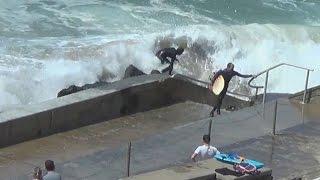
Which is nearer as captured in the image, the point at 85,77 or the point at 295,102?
the point at 295,102

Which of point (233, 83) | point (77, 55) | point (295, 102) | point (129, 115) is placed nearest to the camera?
point (129, 115)

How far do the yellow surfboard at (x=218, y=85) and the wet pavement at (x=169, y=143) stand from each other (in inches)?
19.9

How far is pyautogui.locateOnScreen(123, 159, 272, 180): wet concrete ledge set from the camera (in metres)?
10.6

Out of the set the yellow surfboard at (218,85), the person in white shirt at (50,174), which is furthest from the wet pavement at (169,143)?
the person in white shirt at (50,174)

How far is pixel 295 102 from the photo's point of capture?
17172 millimetres

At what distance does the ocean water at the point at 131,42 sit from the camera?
21422 mm

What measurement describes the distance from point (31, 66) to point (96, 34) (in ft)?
23.8

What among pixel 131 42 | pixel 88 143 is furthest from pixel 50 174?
pixel 131 42

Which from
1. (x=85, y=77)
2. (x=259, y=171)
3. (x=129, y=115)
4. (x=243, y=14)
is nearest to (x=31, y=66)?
(x=85, y=77)

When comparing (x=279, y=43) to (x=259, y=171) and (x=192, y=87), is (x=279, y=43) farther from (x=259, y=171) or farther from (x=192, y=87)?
(x=259, y=171)

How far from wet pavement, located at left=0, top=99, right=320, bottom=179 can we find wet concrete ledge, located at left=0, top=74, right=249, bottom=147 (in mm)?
168

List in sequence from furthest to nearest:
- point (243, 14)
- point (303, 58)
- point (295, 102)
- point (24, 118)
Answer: point (243, 14) → point (303, 58) → point (295, 102) → point (24, 118)

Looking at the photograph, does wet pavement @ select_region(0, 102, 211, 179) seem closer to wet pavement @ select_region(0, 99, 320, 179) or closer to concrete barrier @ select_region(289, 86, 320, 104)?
wet pavement @ select_region(0, 99, 320, 179)

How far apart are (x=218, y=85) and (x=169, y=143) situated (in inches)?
109
